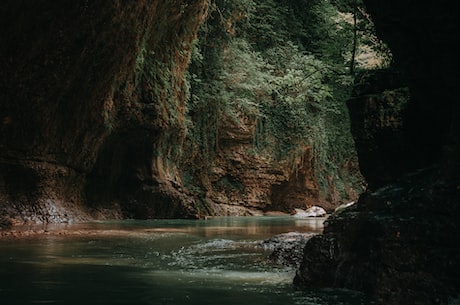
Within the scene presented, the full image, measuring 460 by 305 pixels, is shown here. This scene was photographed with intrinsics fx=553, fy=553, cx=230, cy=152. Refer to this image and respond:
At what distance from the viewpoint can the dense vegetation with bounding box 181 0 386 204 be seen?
939 inches

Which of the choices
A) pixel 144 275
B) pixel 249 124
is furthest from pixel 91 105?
pixel 249 124

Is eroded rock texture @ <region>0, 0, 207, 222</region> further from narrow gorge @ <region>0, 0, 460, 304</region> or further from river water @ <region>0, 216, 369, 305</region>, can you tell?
river water @ <region>0, 216, 369, 305</region>

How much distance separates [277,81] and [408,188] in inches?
867

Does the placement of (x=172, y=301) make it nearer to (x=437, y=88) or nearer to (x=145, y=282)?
(x=145, y=282)

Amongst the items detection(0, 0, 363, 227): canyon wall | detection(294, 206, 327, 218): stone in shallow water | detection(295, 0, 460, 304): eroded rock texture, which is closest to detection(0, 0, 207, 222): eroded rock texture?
detection(0, 0, 363, 227): canyon wall

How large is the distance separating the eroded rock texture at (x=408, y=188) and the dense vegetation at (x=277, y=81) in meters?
15.1

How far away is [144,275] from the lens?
595 cm

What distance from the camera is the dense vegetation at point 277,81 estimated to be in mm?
23859

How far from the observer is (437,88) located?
580 centimetres

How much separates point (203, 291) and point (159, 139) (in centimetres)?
1389

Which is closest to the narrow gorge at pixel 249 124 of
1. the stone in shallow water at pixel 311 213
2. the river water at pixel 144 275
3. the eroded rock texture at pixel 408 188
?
the eroded rock texture at pixel 408 188

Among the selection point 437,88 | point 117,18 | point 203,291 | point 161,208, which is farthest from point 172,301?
point 161,208

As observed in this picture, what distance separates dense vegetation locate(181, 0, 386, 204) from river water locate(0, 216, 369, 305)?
46.2ft

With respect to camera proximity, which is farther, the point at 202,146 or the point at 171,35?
the point at 202,146
